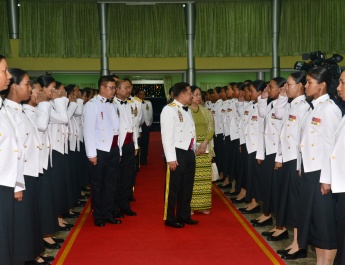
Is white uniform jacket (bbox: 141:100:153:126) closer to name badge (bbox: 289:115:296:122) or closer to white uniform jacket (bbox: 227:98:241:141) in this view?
white uniform jacket (bbox: 227:98:241:141)

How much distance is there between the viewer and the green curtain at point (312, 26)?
16.7 metres

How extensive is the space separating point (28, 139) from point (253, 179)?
3.23m

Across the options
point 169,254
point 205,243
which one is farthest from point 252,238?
point 169,254

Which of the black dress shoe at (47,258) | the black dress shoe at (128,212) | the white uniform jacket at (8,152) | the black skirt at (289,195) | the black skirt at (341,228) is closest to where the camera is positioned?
the white uniform jacket at (8,152)

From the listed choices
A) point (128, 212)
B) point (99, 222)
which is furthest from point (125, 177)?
point (99, 222)

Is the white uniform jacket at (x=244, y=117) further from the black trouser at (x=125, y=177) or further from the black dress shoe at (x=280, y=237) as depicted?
the black dress shoe at (x=280, y=237)

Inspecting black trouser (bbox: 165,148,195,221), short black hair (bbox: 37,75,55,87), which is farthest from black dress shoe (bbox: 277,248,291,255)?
short black hair (bbox: 37,75,55,87)

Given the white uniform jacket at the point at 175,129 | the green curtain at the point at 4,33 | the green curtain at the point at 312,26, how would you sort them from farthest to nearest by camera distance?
the green curtain at the point at 312,26, the green curtain at the point at 4,33, the white uniform jacket at the point at 175,129

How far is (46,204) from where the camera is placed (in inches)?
193

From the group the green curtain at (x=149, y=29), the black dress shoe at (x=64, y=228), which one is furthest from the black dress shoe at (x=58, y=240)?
the green curtain at (x=149, y=29)

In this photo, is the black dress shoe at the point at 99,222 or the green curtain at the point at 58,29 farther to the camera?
the green curtain at the point at 58,29

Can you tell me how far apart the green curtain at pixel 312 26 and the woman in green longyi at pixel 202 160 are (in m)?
10.8

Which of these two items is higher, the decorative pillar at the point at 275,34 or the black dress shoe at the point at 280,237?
the decorative pillar at the point at 275,34

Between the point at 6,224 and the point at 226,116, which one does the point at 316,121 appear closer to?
the point at 6,224
